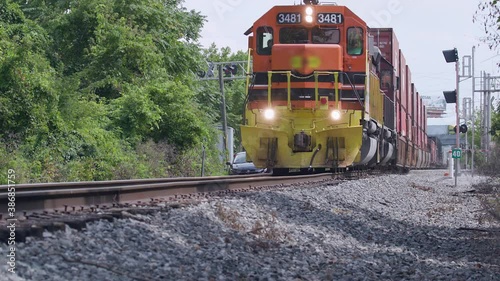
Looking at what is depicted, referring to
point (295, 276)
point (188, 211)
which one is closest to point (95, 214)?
point (188, 211)

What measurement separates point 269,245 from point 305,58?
816 centimetres

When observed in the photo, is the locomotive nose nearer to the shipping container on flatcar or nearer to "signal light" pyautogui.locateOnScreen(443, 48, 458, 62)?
the shipping container on flatcar

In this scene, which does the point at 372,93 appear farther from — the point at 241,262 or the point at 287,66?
the point at 241,262

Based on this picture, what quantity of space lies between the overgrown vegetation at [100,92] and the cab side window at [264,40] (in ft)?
14.5

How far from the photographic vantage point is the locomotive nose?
49.0 ft

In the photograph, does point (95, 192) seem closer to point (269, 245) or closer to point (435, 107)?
point (269, 245)

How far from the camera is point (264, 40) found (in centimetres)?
1560

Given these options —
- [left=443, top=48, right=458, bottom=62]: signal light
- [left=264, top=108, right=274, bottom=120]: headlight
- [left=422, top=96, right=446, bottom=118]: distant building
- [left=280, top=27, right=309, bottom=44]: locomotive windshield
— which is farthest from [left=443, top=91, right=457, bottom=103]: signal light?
[left=422, top=96, right=446, bottom=118]: distant building

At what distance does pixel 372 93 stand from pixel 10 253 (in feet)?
41.4

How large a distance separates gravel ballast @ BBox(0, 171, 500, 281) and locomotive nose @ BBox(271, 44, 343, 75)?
10.7ft

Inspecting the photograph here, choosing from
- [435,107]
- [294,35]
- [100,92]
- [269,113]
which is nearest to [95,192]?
[269,113]

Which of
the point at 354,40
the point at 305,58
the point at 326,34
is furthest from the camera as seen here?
the point at 326,34

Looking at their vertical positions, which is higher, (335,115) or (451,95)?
(451,95)

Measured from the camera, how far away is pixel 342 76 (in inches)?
597
